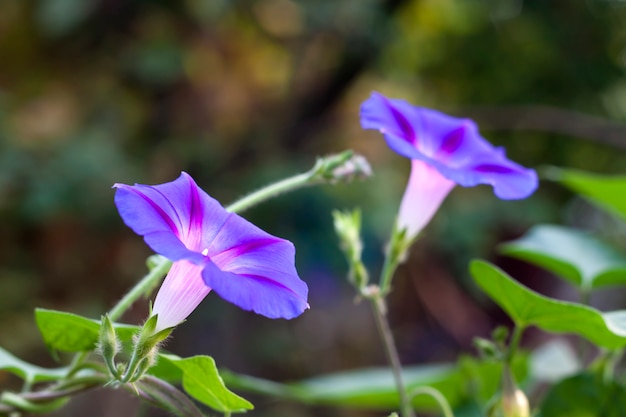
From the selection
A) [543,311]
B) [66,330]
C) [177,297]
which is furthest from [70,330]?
[543,311]

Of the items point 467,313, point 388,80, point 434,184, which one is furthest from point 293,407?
point 434,184

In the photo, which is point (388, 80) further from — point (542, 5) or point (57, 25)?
point (57, 25)

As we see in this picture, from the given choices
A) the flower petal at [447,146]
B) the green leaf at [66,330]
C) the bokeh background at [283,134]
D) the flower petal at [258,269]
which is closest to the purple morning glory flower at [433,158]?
the flower petal at [447,146]

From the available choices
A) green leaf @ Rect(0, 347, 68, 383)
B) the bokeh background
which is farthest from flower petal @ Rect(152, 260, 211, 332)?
the bokeh background

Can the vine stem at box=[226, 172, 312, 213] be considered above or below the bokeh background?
below

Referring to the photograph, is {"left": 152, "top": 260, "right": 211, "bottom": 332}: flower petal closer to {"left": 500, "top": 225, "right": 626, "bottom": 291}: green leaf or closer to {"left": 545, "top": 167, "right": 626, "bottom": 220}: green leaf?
{"left": 500, "top": 225, "right": 626, "bottom": 291}: green leaf

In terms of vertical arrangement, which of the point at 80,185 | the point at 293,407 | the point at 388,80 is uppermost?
the point at 388,80
